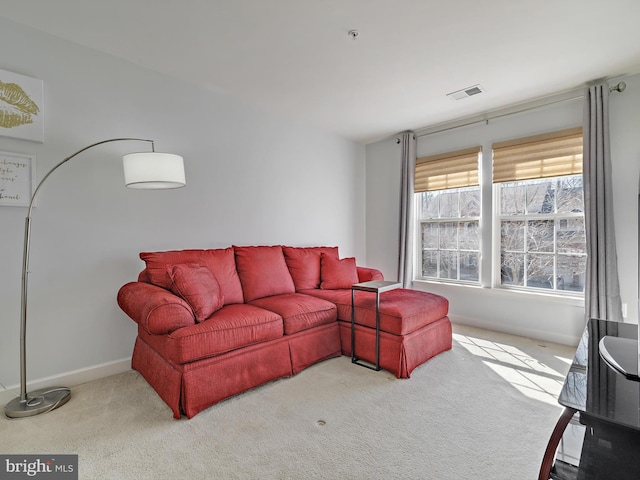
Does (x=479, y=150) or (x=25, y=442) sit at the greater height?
(x=479, y=150)

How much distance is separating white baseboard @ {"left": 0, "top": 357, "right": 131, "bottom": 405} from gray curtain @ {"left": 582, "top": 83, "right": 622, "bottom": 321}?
4.13m

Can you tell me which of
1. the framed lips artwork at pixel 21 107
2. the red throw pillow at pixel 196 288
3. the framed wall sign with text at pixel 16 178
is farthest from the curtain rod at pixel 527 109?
the framed wall sign with text at pixel 16 178

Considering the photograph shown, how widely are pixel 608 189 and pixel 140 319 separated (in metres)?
3.93

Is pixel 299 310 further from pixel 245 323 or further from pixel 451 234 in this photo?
pixel 451 234

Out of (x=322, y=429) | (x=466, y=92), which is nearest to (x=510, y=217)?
(x=466, y=92)

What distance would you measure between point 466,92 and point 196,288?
10.1 ft

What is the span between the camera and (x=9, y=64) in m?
2.14

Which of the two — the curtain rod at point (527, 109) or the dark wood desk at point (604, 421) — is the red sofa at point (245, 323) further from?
the curtain rod at point (527, 109)

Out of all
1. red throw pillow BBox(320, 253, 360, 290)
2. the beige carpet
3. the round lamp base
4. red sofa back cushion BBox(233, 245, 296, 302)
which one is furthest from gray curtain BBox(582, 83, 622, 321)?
the round lamp base

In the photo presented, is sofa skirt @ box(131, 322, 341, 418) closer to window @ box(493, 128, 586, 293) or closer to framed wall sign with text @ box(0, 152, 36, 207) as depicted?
framed wall sign with text @ box(0, 152, 36, 207)

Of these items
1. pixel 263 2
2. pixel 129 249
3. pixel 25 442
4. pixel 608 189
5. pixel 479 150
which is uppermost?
pixel 263 2

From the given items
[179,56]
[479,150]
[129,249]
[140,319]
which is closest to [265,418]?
[140,319]

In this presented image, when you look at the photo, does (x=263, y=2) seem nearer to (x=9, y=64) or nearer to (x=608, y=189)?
(x=9, y=64)

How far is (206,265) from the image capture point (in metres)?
2.67
